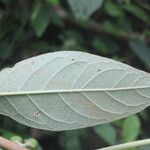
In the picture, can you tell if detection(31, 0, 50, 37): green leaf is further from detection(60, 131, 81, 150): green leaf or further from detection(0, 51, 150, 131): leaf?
detection(0, 51, 150, 131): leaf

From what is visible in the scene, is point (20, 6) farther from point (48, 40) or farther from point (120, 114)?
point (120, 114)

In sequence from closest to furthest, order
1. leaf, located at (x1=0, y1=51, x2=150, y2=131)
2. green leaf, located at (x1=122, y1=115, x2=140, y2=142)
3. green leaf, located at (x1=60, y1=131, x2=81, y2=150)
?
1. leaf, located at (x1=0, y1=51, x2=150, y2=131)
2. green leaf, located at (x1=122, y1=115, x2=140, y2=142)
3. green leaf, located at (x1=60, y1=131, x2=81, y2=150)

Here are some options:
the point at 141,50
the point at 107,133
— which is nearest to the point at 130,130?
the point at 107,133

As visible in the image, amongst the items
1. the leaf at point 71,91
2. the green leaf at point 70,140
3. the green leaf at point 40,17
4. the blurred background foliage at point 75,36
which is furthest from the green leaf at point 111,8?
the leaf at point 71,91

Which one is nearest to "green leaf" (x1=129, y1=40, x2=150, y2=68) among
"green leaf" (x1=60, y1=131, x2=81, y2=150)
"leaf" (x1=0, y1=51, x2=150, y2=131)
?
"green leaf" (x1=60, y1=131, x2=81, y2=150)

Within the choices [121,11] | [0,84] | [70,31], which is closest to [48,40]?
[70,31]

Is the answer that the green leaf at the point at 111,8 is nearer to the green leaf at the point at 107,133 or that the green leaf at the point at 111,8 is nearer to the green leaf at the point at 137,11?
the green leaf at the point at 137,11
